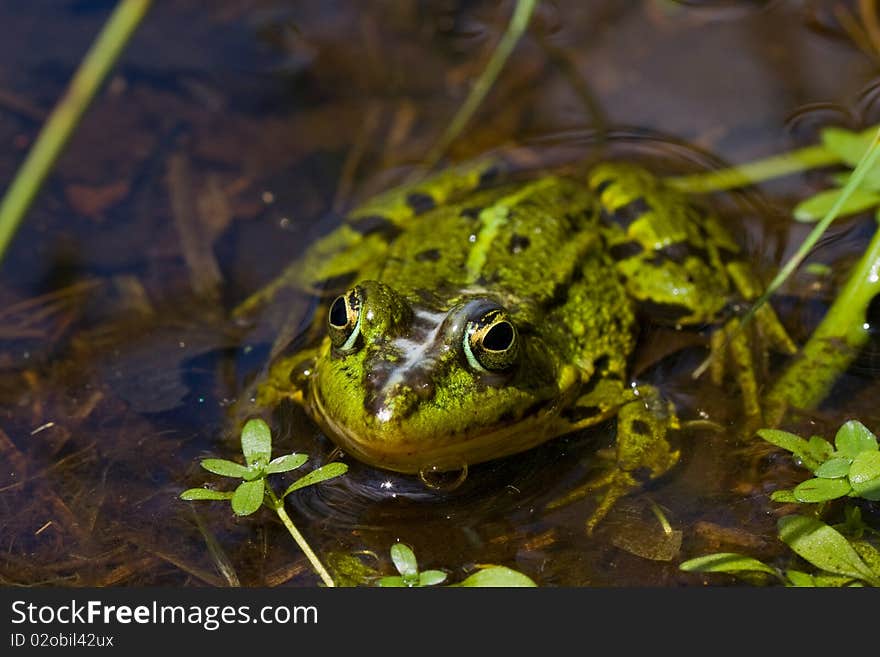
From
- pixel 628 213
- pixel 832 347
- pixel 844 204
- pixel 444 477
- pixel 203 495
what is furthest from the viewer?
pixel 628 213

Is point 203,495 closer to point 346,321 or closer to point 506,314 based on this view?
point 346,321

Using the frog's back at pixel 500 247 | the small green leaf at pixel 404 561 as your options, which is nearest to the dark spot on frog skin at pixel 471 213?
the frog's back at pixel 500 247

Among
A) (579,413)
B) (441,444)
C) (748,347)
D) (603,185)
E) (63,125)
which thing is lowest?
(441,444)

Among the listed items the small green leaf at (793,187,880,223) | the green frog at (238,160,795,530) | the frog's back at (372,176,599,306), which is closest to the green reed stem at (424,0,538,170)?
the green frog at (238,160,795,530)

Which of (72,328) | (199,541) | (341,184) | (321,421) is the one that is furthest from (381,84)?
(199,541)

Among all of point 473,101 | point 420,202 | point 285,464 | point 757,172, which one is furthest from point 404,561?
point 473,101

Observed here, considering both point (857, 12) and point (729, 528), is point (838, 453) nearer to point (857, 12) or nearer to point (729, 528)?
point (729, 528)

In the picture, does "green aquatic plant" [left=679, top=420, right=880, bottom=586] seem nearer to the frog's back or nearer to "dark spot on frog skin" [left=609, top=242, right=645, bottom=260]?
the frog's back
